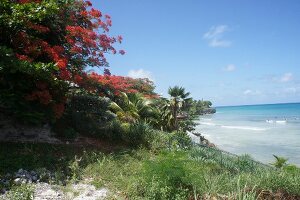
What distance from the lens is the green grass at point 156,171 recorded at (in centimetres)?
612

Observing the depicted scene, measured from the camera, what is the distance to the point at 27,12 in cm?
889

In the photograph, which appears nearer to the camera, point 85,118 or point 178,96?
point 85,118

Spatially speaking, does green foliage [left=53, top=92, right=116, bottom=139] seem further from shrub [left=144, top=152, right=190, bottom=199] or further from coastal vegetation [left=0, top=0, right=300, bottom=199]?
shrub [left=144, top=152, right=190, bottom=199]

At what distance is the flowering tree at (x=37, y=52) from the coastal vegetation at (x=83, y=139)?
1.0 inches

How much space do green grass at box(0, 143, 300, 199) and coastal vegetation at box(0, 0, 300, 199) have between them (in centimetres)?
2

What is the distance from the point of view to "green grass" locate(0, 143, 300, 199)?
20.1ft

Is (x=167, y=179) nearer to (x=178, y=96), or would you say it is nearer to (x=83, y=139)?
(x=83, y=139)

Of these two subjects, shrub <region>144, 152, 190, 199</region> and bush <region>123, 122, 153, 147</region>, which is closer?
shrub <region>144, 152, 190, 199</region>

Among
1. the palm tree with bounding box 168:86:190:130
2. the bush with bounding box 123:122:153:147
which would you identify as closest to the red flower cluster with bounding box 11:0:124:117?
the bush with bounding box 123:122:153:147

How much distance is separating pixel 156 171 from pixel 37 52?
16.5 feet

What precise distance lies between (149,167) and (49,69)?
3657mm

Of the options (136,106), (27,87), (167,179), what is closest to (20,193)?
(167,179)

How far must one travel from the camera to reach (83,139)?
1131 centimetres

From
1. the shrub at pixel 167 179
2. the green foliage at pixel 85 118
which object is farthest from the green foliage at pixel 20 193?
the green foliage at pixel 85 118
